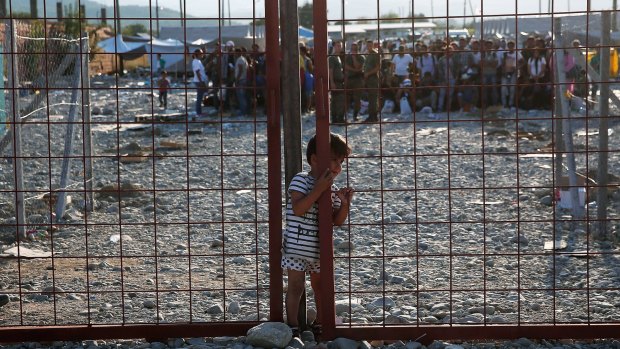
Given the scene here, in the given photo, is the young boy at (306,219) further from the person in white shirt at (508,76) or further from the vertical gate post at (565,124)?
the person in white shirt at (508,76)

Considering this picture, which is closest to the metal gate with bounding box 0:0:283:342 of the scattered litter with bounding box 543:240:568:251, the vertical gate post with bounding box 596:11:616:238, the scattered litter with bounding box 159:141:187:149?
the scattered litter with bounding box 159:141:187:149

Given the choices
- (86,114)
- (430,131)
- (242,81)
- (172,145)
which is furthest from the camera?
(242,81)

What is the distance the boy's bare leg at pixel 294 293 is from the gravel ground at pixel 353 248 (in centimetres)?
27

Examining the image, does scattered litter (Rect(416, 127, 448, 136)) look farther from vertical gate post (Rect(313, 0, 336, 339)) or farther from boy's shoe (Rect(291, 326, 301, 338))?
vertical gate post (Rect(313, 0, 336, 339))

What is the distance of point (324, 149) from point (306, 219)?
18.2 inches

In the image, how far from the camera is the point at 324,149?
6324 millimetres

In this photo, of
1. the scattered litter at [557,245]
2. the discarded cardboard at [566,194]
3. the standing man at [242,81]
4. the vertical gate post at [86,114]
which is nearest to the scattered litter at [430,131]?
the standing man at [242,81]

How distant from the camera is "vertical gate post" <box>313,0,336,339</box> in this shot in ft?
20.3

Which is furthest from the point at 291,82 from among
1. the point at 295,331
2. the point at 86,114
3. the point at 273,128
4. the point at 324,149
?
the point at 86,114

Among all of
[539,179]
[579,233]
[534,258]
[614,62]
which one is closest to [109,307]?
[534,258]

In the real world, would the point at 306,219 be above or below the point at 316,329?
above

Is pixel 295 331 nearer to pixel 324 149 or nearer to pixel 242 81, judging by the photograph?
pixel 324 149

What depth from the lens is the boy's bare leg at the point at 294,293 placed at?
651cm

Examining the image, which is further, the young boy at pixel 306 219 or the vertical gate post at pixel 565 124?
the vertical gate post at pixel 565 124
